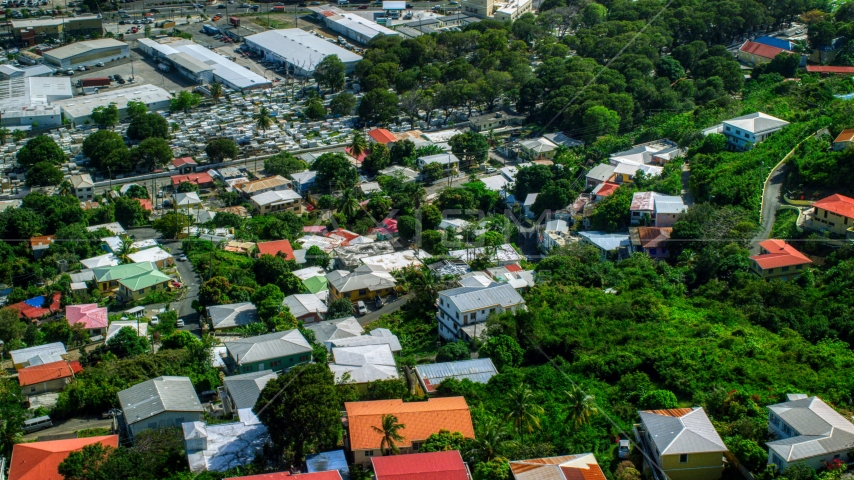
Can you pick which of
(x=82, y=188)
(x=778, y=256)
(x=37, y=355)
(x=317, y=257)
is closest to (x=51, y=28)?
(x=82, y=188)

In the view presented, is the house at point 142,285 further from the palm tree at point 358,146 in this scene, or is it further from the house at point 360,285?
the palm tree at point 358,146

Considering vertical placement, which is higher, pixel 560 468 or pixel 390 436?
pixel 560 468

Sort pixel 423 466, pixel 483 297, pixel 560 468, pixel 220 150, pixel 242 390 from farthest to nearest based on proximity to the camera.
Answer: pixel 220 150 < pixel 483 297 < pixel 242 390 < pixel 423 466 < pixel 560 468

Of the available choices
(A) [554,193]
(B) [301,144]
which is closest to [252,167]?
(B) [301,144]

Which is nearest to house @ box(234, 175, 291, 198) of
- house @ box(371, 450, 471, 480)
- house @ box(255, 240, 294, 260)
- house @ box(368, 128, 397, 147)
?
house @ box(368, 128, 397, 147)

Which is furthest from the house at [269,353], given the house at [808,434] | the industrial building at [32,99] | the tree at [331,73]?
the tree at [331,73]

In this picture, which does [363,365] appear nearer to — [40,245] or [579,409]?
[579,409]
